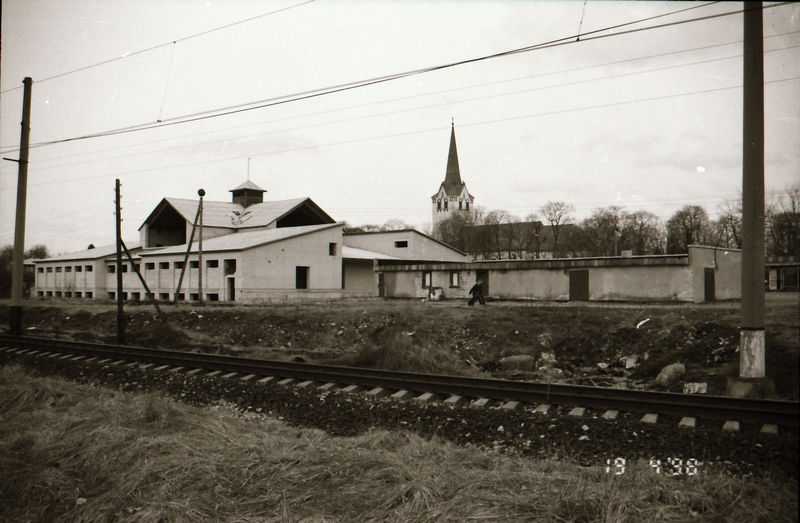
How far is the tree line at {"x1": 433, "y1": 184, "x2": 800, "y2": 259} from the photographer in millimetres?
36844

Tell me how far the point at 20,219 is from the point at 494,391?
1632 centimetres

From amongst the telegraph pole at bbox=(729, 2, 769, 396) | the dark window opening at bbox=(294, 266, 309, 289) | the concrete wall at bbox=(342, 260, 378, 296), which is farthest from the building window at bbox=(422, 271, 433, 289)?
the telegraph pole at bbox=(729, 2, 769, 396)

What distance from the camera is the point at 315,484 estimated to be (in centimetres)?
450

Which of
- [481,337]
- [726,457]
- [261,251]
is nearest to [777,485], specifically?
[726,457]

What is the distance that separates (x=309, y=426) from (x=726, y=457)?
197 inches

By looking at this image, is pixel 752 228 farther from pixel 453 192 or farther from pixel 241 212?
pixel 453 192

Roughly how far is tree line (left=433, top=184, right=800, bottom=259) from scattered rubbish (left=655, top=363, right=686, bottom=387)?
11240 mm

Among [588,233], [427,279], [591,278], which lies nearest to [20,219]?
[427,279]

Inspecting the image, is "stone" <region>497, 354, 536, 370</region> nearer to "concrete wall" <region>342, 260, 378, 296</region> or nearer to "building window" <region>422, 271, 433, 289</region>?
"building window" <region>422, 271, 433, 289</region>

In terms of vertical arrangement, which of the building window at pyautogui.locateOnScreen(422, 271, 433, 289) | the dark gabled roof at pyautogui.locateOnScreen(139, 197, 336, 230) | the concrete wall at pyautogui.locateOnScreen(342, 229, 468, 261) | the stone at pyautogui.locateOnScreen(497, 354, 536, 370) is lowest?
the stone at pyautogui.locateOnScreen(497, 354, 536, 370)

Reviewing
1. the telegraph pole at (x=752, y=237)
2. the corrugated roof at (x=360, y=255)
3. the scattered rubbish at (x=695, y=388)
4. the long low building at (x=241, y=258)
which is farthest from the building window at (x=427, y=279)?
the telegraph pole at (x=752, y=237)

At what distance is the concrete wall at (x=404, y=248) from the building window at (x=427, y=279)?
15526mm

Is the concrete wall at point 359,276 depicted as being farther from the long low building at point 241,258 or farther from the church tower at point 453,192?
the church tower at point 453,192

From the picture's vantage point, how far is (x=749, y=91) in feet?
22.2
